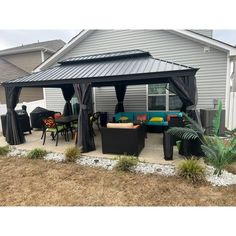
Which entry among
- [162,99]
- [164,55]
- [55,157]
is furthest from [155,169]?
[164,55]

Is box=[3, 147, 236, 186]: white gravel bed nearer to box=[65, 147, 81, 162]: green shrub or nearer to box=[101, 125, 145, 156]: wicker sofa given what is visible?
→ box=[65, 147, 81, 162]: green shrub

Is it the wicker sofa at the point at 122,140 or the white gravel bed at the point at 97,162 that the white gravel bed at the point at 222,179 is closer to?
the wicker sofa at the point at 122,140

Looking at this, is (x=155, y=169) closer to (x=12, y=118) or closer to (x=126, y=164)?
(x=126, y=164)

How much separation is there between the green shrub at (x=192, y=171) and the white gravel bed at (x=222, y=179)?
187 mm

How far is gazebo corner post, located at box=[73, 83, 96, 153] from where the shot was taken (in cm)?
606

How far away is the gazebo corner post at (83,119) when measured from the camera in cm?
606

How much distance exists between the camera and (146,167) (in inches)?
192

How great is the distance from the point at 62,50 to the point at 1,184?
800cm

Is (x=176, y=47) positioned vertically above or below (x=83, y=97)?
above
